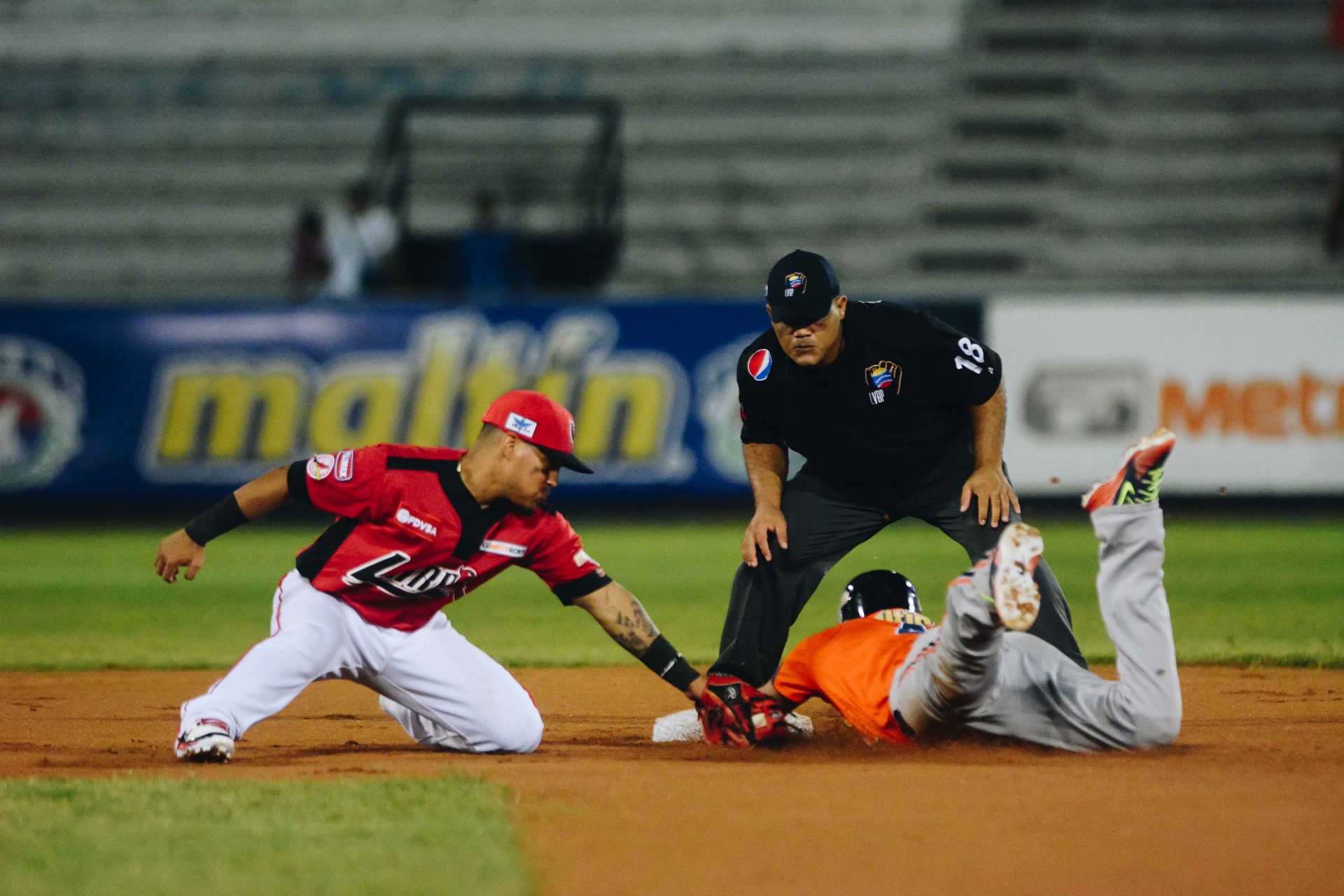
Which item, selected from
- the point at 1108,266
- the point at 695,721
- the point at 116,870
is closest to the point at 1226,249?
the point at 1108,266

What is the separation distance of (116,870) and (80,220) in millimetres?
16921

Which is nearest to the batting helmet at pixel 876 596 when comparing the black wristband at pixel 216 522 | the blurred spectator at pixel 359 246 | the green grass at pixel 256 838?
the green grass at pixel 256 838

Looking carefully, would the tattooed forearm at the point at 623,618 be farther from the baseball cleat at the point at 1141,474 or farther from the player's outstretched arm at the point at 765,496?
the baseball cleat at the point at 1141,474

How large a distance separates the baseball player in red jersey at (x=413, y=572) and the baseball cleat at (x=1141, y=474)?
1.69 meters

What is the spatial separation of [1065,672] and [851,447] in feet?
4.22

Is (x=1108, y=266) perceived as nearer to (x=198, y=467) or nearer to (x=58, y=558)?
(x=198, y=467)

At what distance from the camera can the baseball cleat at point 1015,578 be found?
464 centimetres

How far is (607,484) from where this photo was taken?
14.8 meters

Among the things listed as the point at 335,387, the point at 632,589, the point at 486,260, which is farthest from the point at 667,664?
the point at 486,260

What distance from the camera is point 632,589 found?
34.5 feet

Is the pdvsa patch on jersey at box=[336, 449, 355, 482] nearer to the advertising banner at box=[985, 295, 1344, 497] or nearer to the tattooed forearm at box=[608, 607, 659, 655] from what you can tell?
the tattooed forearm at box=[608, 607, 659, 655]

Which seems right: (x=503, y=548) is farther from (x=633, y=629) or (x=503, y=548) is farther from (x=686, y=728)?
(x=686, y=728)

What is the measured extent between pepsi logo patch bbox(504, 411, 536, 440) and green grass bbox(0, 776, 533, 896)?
1.18 m

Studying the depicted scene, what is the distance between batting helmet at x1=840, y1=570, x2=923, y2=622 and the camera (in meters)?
6.04
